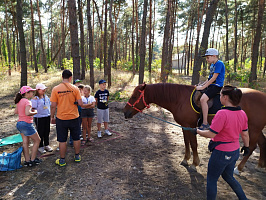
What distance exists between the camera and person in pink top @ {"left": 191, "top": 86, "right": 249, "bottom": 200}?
2.42m

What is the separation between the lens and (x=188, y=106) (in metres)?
4.38

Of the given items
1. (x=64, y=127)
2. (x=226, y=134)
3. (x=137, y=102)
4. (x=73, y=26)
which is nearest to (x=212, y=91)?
(x=226, y=134)

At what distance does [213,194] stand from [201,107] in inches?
77.5

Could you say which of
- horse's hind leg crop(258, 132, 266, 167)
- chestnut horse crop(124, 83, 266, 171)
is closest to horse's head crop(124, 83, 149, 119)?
chestnut horse crop(124, 83, 266, 171)

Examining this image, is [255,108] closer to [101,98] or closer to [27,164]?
[101,98]

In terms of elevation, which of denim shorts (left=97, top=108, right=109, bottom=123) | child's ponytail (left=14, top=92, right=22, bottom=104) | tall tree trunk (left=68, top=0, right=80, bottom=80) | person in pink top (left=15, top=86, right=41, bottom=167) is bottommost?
denim shorts (left=97, top=108, right=109, bottom=123)

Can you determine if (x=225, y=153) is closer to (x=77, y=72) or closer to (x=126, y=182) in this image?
(x=126, y=182)

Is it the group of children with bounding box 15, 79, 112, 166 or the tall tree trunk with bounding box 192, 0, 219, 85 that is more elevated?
the tall tree trunk with bounding box 192, 0, 219, 85

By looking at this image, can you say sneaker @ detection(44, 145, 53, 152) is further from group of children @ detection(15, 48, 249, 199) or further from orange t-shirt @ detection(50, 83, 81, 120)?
orange t-shirt @ detection(50, 83, 81, 120)

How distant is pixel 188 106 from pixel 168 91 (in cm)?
64

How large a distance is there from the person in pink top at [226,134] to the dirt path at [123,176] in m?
1.05

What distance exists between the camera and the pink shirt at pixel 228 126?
2.42 meters

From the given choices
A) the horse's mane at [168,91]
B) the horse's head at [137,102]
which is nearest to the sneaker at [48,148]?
the horse's head at [137,102]

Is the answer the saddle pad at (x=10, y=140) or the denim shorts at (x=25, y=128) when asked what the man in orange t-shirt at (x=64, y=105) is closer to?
the denim shorts at (x=25, y=128)
